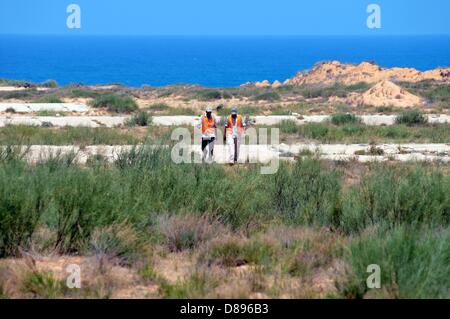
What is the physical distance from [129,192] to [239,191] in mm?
1861

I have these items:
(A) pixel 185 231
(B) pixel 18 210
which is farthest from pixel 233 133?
(B) pixel 18 210

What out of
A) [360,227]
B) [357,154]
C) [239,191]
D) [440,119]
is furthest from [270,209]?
[440,119]

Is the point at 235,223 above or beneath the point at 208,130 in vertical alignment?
beneath

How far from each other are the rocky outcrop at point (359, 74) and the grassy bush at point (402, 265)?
5467 cm

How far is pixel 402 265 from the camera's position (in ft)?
27.4

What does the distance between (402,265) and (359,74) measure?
59088 mm

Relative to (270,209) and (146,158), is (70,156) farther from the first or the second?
(270,209)

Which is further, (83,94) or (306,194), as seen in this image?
(83,94)

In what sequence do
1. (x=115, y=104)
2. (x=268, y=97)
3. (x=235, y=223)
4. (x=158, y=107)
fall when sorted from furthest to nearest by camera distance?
(x=268, y=97), (x=158, y=107), (x=115, y=104), (x=235, y=223)

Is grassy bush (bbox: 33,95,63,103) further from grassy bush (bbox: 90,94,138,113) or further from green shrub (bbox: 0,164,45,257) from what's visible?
green shrub (bbox: 0,164,45,257)

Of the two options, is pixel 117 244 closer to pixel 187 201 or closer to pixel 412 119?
pixel 187 201

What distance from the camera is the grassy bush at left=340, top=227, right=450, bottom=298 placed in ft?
26.2

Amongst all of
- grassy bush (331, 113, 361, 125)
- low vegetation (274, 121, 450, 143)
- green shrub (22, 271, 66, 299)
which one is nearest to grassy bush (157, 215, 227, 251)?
green shrub (22, 271, 66, 299)

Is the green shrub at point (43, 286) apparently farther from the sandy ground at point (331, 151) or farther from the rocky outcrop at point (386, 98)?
the rocky outcrop at point (386, 98)
